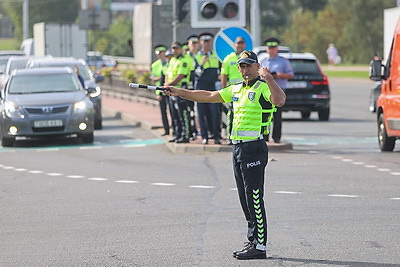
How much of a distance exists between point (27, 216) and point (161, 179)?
3.62 m

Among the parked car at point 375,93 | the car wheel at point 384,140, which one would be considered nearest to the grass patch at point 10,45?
the parked car at point 375,93

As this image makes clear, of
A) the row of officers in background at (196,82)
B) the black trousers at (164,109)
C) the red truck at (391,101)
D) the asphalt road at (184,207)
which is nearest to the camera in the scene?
the asphalt road at (184,207)

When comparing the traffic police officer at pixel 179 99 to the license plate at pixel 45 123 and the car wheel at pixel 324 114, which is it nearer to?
the license plate at pixel 45 123

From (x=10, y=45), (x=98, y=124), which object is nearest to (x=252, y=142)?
(x=98, y=124)

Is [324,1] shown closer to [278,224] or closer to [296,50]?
[296,50]

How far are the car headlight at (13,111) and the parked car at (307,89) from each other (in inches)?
289

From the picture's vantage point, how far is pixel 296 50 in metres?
77.4

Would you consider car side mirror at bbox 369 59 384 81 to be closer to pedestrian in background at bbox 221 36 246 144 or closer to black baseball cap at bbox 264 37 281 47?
pedestrian in background at bbox 221 36 246 144

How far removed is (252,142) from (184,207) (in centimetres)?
312

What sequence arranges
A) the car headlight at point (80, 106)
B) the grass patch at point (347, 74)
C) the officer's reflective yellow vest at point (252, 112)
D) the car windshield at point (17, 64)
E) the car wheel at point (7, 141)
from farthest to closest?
1. the grass patch at point (347, 74)
2. the car windshield at point (17, 64)
3. the car headlight at point (80, 106)
4. the car wheel at point (7, 141)
5. the officer's reflective yellow vest at point (252, 112)

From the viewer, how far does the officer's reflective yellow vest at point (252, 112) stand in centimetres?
928

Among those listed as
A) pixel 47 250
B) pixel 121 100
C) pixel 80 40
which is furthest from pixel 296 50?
pixel 47 250

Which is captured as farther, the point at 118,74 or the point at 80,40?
the point at 80,40

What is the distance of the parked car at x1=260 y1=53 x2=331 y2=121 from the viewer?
Result: 2692 cm
